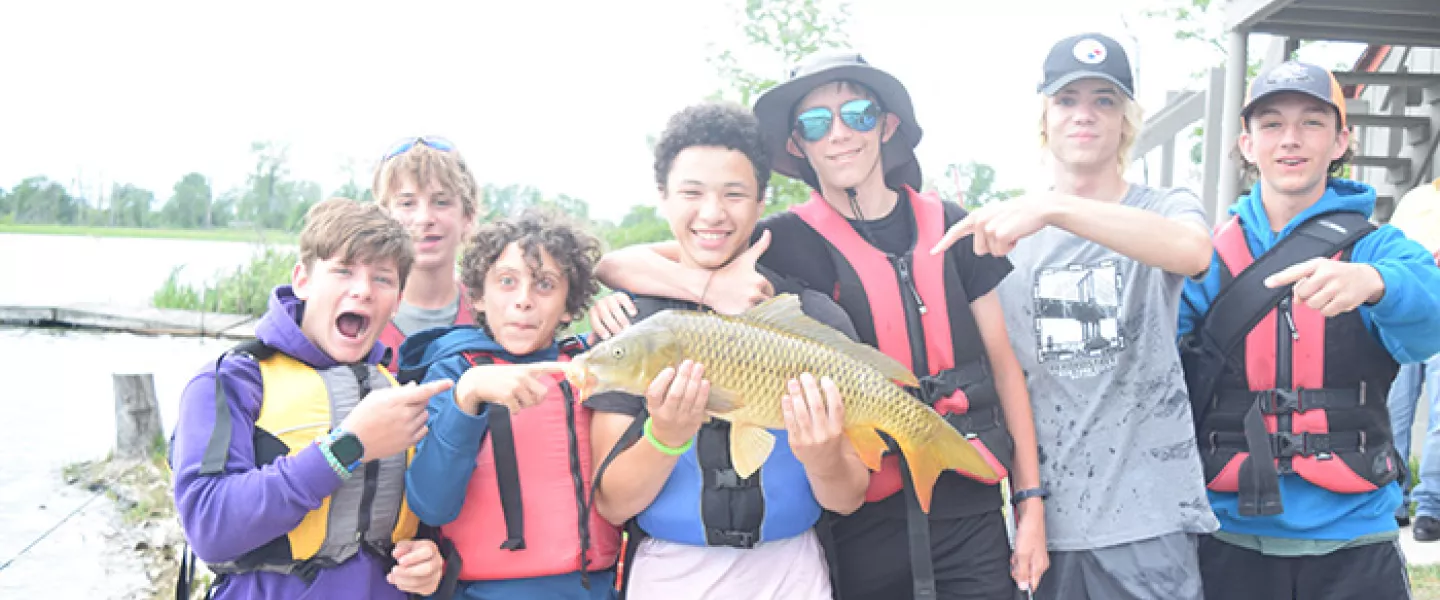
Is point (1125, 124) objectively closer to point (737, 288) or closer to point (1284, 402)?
point (1284, 402)

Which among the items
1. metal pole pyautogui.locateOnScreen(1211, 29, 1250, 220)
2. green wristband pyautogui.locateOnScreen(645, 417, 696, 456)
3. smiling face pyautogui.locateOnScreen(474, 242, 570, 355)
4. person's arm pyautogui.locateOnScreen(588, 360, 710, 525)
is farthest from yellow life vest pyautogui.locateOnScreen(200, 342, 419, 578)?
metal pole pyautogui.locateOnScreen(1211, 29, 1250, 220)

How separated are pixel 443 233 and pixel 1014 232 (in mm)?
2529

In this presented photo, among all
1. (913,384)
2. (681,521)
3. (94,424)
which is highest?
(913,384)

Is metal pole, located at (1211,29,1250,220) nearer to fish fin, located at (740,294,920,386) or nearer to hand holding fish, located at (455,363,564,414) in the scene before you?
fish fin, located at (740,294,920,386)

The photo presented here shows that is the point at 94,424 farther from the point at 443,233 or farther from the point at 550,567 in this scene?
the point at 550,567

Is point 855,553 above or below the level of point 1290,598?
above

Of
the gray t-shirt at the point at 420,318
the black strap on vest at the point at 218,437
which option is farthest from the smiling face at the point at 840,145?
the black strap on vest at the point at 218,437

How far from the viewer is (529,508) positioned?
307 cm

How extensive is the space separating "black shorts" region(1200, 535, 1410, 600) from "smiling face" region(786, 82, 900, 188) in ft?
6.88

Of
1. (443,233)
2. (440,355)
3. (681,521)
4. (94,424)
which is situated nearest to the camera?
(681,521)

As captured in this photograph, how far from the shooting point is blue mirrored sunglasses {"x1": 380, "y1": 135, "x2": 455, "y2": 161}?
4.27 m

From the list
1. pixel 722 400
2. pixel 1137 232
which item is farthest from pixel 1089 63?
pixel 722 400

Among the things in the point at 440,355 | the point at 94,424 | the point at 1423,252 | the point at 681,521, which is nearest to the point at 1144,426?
the point at 1423,252

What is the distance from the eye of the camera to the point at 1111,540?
3254mm
